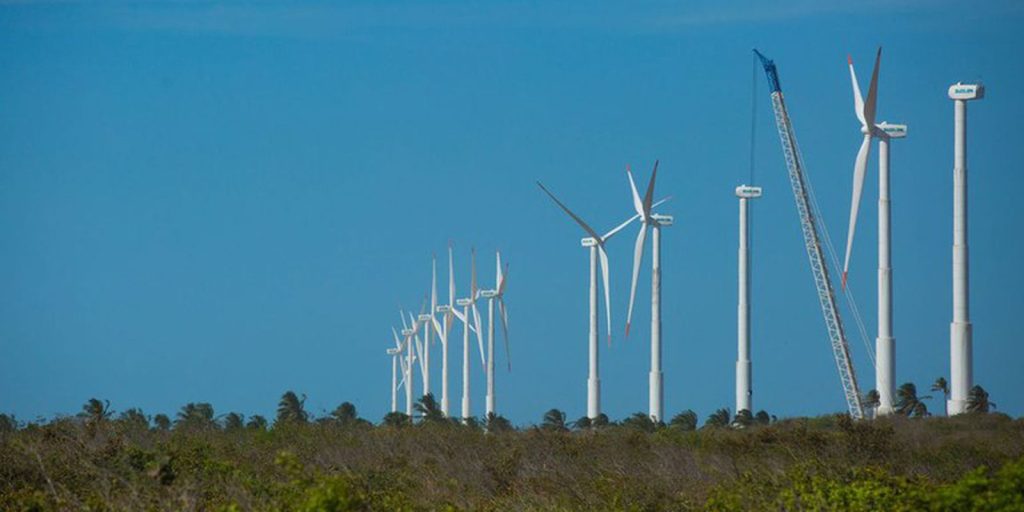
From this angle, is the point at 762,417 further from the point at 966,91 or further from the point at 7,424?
the point at 7,424

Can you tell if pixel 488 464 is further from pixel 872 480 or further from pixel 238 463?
pixel 872 480

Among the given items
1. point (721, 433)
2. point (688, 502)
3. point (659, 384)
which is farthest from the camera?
point (659, 384)

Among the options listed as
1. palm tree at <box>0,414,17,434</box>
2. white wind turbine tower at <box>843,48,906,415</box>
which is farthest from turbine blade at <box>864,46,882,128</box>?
palm tree at <box>0,414,17,434</box>

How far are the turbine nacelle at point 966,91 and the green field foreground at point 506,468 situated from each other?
53.2ft

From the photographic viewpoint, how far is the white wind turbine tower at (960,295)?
273 feet

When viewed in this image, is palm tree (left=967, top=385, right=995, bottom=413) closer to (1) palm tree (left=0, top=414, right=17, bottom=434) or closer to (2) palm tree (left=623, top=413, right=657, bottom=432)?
(2) palm tree (left=623, top=413, right=657, bottom=432)

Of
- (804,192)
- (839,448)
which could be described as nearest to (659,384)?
(804,192)

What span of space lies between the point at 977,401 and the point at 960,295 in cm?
982

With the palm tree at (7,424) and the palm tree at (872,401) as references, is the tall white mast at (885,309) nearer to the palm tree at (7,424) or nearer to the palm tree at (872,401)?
the palm tree at (872,401)

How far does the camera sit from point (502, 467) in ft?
171

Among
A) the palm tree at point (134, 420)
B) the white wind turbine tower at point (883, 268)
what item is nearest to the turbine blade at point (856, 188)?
the white wind turbine tower at point (883, 268)

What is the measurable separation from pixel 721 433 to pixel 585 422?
36.9 meters

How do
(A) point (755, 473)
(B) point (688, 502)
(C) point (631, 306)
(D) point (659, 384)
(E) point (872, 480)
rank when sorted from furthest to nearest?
(D) point (659, 384) < (C) point (631, 306) < (A) point (755, 473) < (B) point (688, 502) < (E) point (872, 480)

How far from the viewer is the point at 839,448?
58000 millimetres
